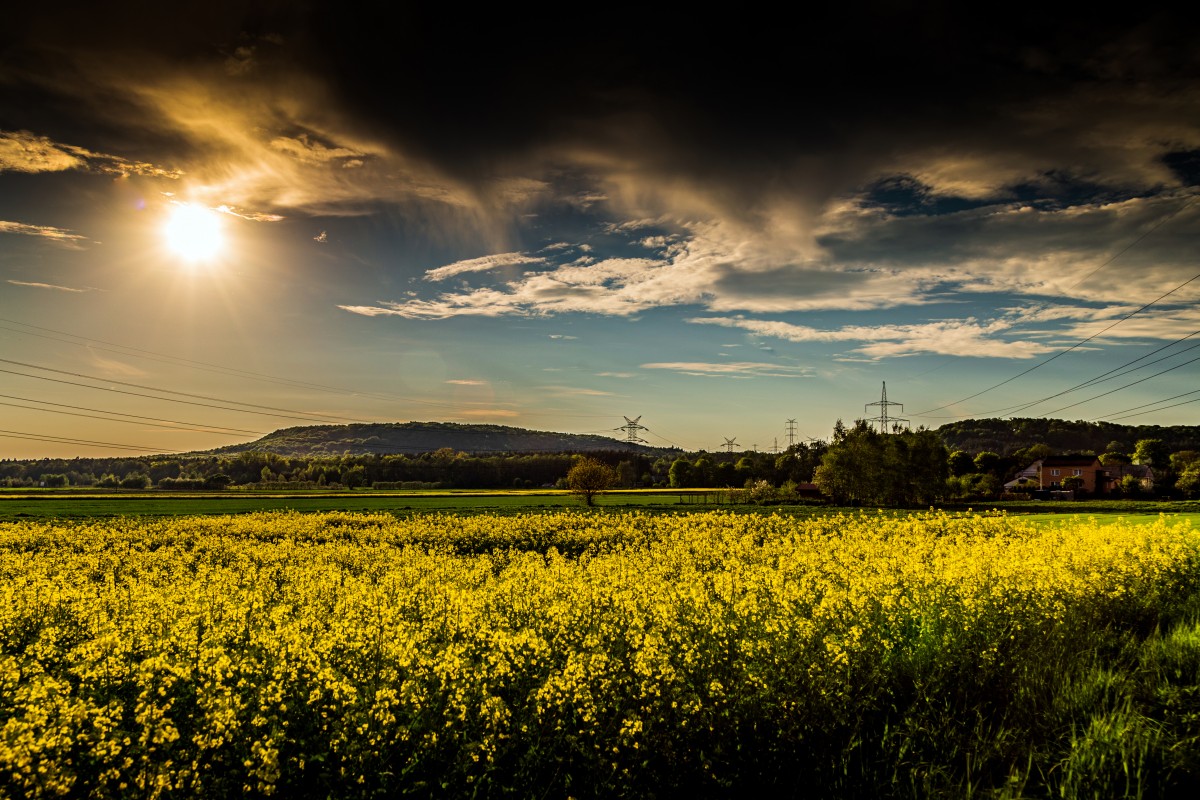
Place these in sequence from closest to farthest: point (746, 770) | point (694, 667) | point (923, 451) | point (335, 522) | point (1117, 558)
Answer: point (746, 770) → point (694, 667) → point (1117, 558) → point (335, 522) → point (923, 451)

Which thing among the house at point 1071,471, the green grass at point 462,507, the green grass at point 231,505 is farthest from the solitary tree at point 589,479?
the house at point 1071,471

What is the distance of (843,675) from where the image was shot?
7582mm

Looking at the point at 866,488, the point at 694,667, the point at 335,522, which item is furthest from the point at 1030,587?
the point at 866,488

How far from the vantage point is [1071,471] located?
129 metres

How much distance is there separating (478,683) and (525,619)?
270 cm

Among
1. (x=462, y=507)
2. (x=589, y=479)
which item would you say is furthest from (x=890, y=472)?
(x=462, y=507)

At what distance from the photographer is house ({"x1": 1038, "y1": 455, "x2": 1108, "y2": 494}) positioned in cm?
12125

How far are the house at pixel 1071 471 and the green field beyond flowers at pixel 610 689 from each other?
13262 centimetres

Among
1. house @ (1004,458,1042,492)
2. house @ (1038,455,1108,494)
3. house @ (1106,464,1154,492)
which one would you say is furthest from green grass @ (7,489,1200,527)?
house @ (1106,464,1154,492)

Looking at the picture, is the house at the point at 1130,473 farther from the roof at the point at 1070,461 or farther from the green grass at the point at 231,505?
the green grass at the point at 231,505

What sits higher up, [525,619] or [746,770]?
[525,619]

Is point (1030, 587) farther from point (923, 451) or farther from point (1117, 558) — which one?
point (923, 451)

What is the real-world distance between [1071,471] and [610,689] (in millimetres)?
150968

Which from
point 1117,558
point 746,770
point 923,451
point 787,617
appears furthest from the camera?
point 923,451
